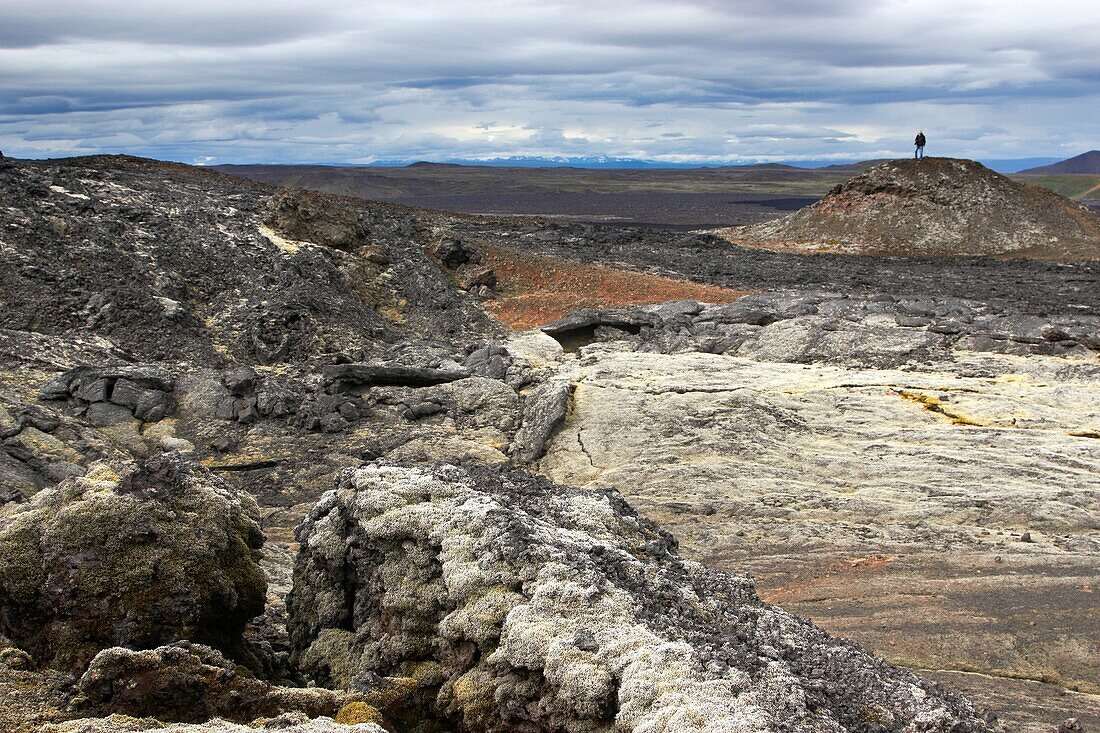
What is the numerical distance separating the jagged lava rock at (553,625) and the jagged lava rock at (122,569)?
83 cm

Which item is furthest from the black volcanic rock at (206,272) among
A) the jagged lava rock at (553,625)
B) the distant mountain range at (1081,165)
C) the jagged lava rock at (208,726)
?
the distant mountain range at (1081,165)

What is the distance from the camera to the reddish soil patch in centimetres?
2047

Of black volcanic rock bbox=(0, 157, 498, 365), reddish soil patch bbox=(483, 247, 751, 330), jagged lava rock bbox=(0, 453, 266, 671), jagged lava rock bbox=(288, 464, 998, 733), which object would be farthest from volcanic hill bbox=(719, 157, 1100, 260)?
jagged lava rock bbox=(0, 453, 266, 671)

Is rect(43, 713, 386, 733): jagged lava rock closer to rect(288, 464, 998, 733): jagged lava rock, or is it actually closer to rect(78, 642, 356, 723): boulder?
rect(78, 642, 356, 723): boulder

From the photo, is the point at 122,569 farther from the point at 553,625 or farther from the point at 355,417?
the point at 355,417

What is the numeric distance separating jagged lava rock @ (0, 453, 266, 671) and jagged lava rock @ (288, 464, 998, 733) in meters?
0.83

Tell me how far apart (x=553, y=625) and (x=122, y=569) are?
297 centimetres

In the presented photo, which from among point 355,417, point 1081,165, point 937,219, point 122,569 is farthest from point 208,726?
point 1081,165

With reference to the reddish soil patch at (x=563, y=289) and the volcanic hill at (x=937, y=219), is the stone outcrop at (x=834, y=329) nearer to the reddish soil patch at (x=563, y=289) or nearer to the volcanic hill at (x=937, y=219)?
the reddish soil patch at (x=563, y=289)

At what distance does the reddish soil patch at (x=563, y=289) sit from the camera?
20.5 metres

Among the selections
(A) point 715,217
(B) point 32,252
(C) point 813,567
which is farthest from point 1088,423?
(A) point 715,217

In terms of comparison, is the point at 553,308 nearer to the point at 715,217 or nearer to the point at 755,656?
the point at 755,656

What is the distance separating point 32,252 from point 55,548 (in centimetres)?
1478

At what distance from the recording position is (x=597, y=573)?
592 cm
